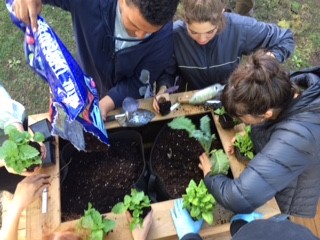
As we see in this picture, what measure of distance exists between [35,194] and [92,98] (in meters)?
0.47

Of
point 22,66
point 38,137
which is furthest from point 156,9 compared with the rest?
point 22,66

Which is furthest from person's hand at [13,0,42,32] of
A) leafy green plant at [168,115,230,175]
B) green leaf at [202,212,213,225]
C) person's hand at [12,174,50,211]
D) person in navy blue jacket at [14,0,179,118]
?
green leaf at [202,212,213,225]

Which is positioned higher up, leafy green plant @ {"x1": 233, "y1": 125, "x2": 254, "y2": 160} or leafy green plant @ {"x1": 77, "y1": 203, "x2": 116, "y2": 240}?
leafy green plant @ {"x1": 233, "y1": 125, "x2": 254, "y2": 160}

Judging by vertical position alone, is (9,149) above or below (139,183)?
above

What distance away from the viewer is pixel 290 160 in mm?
1580

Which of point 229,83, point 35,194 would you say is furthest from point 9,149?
point 229,83

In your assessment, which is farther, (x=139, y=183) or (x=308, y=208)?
(x=308, y=208)

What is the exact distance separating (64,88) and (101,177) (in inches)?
25.9

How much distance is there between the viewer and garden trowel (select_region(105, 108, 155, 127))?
1857 mm

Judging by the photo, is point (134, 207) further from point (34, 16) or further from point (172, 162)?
point (34, 16)

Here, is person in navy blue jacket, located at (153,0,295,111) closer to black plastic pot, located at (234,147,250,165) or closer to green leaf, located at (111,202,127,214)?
black plastic pot, located at (234,147,250,165)

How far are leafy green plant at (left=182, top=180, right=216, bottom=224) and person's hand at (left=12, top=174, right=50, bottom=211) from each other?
623 mm

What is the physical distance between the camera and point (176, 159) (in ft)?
6.50

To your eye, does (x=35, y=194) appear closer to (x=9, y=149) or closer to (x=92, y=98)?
(x=9, y=149)
